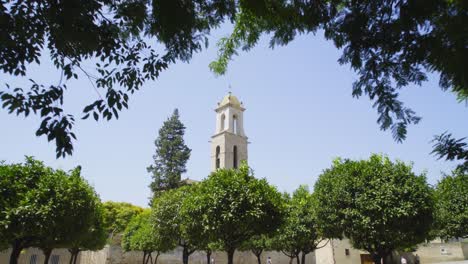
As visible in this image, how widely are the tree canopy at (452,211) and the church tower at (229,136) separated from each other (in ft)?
88.5

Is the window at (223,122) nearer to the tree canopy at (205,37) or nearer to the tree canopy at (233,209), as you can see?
the tree canopy at (233,209)

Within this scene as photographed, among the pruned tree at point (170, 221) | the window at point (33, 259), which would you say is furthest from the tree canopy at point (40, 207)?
the window at point (33, 259)

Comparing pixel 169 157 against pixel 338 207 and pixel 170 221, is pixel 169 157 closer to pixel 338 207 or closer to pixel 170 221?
pixel 170 221

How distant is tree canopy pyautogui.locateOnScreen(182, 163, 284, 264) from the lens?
17.0 m

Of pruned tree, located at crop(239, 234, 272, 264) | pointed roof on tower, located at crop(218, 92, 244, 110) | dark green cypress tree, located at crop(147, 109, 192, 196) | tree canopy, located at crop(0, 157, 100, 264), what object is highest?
pointed roof on tower, located at crop(218, 92, 244, 110)

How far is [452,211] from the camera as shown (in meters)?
25.3

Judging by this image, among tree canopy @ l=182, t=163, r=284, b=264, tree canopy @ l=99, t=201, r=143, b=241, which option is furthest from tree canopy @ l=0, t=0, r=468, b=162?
tree canopy @ l=99, t=201, r=143, b=241

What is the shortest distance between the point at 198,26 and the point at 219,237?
1560 cm

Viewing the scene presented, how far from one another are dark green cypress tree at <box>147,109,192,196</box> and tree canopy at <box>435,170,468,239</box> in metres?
32.4

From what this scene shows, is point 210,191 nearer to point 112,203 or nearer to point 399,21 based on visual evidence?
point 399,21

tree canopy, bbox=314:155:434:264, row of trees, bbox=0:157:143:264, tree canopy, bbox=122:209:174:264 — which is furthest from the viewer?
tree canopy, bbox=122:209:174:264

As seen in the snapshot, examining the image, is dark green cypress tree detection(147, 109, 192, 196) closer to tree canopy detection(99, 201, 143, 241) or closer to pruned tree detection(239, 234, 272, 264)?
tree canopy detection(99, 201, 143, 241)

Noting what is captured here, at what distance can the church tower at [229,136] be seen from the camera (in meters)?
48.5

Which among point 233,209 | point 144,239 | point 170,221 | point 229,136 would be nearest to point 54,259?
point 144,239
